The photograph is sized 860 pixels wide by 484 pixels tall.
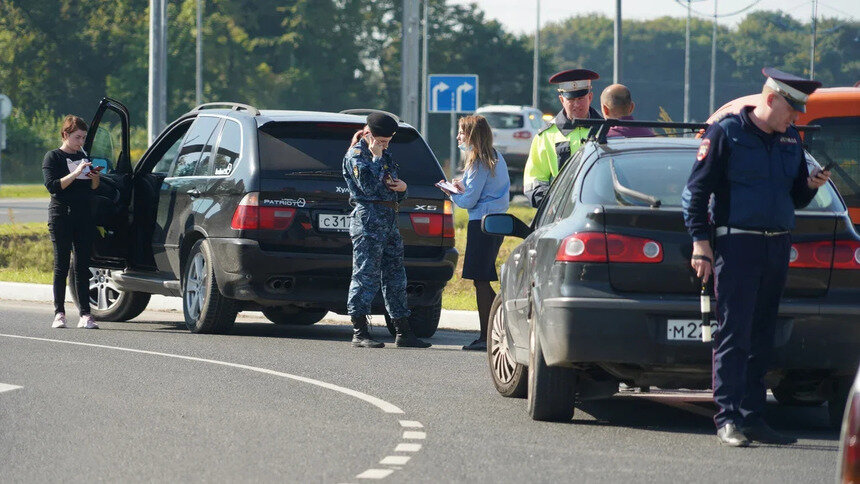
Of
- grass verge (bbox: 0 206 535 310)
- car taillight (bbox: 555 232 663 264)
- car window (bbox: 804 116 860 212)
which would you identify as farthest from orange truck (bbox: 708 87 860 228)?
car taillight (bbox: 555 232 663 264)

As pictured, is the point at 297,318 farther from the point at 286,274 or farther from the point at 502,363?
the point at 502,363

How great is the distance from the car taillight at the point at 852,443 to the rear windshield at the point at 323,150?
8.34 meters

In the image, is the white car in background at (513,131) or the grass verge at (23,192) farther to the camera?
the grass verge at (23,192)

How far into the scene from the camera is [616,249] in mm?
7594

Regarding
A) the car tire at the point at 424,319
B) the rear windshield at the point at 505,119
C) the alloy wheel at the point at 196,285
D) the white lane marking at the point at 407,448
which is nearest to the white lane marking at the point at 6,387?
the white lane marking at the point at 407,448

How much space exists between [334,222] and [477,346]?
143 centimetres

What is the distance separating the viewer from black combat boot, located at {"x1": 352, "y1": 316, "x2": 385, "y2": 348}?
11.9 m

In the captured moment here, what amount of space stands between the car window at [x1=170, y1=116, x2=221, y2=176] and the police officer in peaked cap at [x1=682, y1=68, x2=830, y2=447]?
6.29 metres

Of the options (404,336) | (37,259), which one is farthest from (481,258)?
(37,259)

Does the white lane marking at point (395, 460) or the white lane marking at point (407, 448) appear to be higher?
the white lane marking at point (395, 460)

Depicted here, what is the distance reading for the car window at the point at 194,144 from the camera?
12992 millimetres

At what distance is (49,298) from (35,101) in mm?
66312

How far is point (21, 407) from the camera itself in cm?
848

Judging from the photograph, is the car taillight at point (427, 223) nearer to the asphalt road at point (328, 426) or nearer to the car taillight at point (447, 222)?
the car taillight at point (447, 222)
